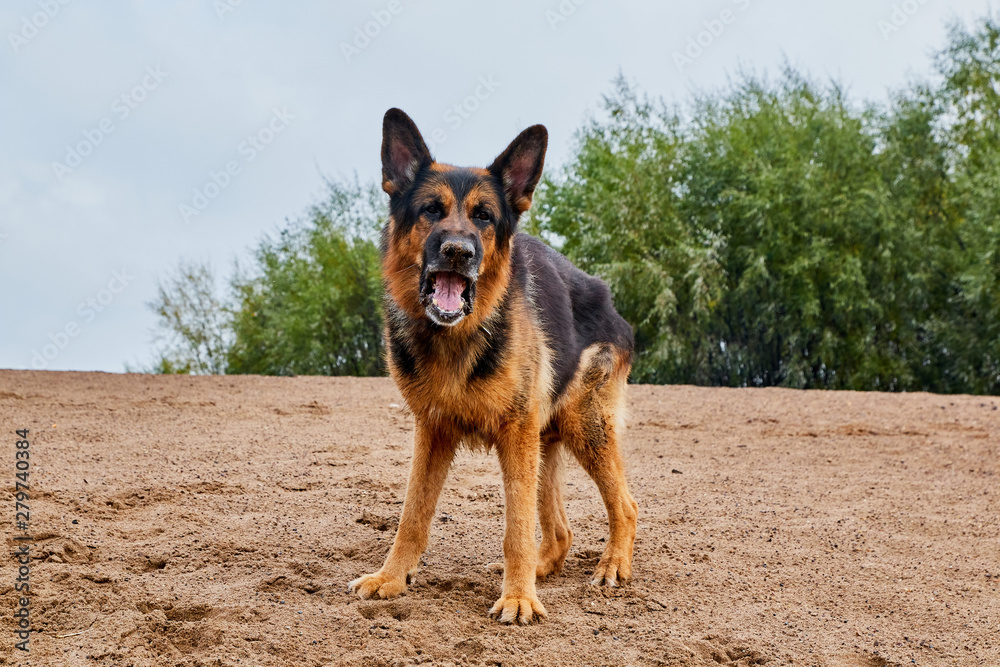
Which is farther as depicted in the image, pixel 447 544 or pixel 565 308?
pixel 447 544

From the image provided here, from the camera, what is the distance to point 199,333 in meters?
26.3

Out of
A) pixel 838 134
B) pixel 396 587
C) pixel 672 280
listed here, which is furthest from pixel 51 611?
pixel 838 134

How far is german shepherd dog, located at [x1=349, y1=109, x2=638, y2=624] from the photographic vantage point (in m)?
4.30

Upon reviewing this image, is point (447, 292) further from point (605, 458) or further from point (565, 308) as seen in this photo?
point (605, 458)

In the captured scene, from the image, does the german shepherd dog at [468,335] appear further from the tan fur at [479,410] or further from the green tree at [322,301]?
the green tree at [322,301]

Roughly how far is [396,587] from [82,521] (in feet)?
8.28

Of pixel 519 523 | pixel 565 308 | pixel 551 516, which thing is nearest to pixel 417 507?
pixel 519 523

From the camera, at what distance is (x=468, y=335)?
14.6ft

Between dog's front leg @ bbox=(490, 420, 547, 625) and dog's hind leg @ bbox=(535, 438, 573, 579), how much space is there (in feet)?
2.18

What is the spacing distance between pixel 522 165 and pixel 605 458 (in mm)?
1876

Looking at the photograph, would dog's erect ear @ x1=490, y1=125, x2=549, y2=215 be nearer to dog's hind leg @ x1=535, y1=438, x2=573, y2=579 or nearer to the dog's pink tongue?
the dog's pink tongue

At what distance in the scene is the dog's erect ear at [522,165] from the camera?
459cm

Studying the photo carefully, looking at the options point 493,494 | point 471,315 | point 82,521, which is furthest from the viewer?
point 493,494

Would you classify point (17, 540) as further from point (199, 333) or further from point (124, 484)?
point (199, 333)
